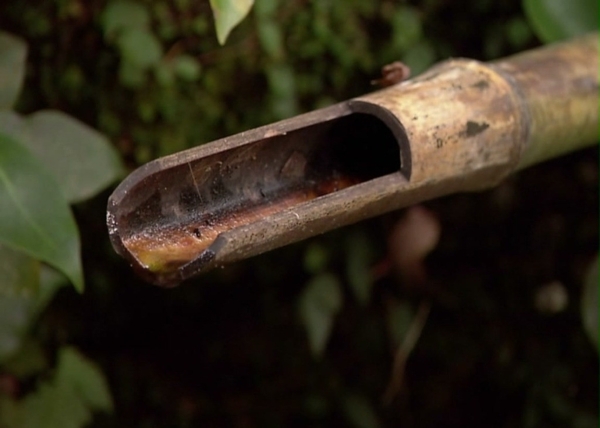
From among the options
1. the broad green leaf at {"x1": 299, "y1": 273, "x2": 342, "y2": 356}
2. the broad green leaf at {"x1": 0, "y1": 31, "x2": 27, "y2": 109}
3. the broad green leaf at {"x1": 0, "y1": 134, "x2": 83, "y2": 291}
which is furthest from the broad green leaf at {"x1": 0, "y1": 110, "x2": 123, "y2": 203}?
the broad green leaf at {"x1": 299, "y1": 273, "x2": 342, "y2": 356}

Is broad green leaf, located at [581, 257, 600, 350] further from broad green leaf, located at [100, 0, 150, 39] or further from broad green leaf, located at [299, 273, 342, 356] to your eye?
broad green leaf, located at [100, 0, 150, 39]

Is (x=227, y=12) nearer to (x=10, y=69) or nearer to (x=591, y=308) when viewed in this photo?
(x=10, y=69)

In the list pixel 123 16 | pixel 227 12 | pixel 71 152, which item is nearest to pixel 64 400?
pixel 71 152

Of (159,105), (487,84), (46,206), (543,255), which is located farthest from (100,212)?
(487,84)

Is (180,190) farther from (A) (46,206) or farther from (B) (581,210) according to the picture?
(B) (581,210)

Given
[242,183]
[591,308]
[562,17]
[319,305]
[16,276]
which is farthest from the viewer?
[319,305]
